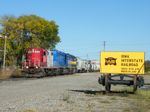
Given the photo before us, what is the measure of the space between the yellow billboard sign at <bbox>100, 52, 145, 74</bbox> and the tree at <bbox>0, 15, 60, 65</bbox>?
66.8m

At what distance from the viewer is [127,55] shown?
25766 millimetres

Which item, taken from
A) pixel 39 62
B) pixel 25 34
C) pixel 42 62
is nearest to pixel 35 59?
pixel 39 62

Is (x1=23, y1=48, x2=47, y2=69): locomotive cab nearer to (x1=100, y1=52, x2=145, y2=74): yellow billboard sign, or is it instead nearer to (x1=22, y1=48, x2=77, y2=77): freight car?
(x1=22, y1=48, x2=77, y2=77): freight car

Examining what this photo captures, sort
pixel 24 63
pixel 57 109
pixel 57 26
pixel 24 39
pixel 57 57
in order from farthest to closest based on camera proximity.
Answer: pixel 57 26, pixel 24 39, pixel 57 57, pixel 24 63, pixel 57 109

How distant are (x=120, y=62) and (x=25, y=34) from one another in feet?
237

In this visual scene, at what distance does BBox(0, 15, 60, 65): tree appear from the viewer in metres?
94.1

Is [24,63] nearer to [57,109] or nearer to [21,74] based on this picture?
[21,74]

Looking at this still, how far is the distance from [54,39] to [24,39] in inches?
287

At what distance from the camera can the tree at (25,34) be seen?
94.1 m

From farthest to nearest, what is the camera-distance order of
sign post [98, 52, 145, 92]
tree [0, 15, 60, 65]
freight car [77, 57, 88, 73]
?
freight car [77, 57, 88, 73] < tree [0, 15, 60, 65] < sign post [98, 52, 145, 92]

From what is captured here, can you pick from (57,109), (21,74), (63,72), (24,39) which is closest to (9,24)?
(24,39)

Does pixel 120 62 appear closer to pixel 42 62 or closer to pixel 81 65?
pixel 42 62

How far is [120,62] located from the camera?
25.9m

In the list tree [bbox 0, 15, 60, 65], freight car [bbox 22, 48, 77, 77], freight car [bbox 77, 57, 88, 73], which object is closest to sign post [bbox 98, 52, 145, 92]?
freight car [bbox 22, 48, 77, 77]
